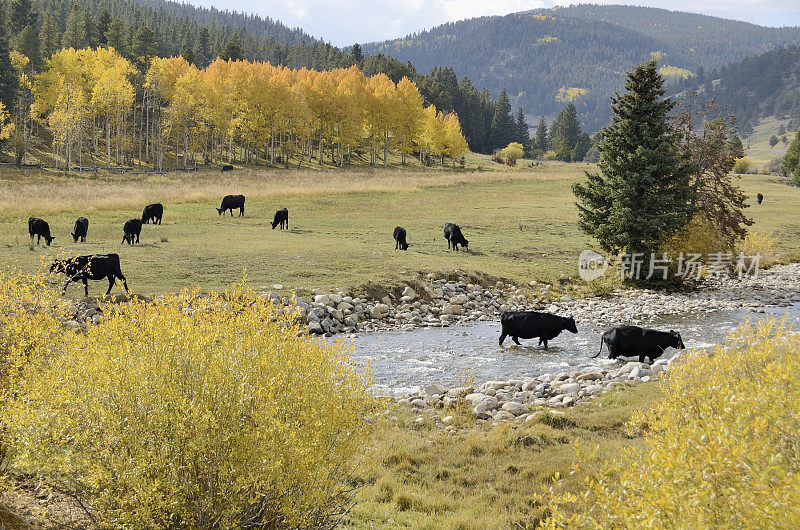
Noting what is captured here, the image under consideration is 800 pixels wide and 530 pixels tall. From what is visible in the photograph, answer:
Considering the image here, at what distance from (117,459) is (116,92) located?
6621 centimetres

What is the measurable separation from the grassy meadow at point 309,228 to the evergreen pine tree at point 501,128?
72.4 meters

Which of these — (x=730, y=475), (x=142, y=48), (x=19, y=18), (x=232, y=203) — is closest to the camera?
(x=730, y=475)

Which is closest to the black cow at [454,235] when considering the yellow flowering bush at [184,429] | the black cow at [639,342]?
the black cow at [639,342]

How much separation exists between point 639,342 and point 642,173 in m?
11.8

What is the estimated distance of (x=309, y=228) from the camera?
32625 mm

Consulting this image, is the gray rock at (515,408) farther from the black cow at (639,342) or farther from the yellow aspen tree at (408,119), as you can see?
the yellow aspen tree at (408,119)

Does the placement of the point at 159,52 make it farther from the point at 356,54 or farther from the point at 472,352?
the point at 472,352

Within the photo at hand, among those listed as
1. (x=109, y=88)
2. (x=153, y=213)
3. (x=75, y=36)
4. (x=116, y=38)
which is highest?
(x=75, y=36)

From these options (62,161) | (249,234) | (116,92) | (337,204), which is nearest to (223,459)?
(249,234)

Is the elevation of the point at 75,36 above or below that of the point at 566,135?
above

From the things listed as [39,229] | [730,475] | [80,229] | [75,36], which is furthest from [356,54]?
[730,475]

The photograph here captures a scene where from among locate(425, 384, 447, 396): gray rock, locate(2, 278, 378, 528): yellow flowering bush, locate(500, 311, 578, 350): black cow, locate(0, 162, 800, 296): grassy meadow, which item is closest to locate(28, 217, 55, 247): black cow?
locate(0, 162, 800, 296): grassy meadow

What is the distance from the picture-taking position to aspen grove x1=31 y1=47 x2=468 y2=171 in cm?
6284

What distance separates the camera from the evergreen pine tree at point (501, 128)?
12762 centimetres
